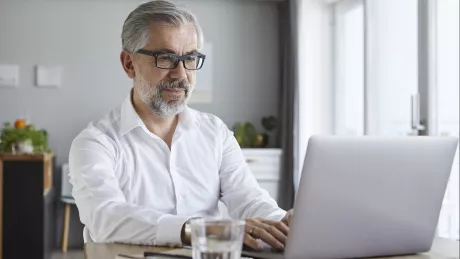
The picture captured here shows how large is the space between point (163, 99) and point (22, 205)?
2.91 metres

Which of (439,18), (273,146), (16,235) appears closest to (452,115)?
(439,18)

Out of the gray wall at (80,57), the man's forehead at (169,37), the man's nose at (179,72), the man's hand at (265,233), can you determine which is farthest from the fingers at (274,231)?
the gray wall at (80,57)

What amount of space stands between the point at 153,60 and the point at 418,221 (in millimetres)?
964

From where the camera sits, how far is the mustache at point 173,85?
206cm

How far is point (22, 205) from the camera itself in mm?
4680

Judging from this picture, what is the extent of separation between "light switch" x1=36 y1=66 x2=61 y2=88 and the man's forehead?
166 inches

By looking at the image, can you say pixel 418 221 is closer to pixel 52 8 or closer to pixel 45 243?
pixel 45 243

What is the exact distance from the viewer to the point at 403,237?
4.83 ft

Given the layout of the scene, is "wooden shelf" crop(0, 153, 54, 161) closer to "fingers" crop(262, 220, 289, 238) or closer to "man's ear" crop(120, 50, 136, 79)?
"man's ear" crop(120, 50, 136, 79)

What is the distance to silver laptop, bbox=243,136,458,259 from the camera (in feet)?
4.35

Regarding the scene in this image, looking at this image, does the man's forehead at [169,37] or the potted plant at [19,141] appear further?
the potted plant at [19,141]

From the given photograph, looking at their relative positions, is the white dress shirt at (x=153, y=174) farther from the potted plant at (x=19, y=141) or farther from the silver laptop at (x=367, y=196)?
the potted plant at (x=19, y=141)

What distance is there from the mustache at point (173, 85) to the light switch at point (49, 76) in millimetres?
4260

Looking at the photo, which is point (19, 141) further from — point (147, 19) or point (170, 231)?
point (170, 231)
